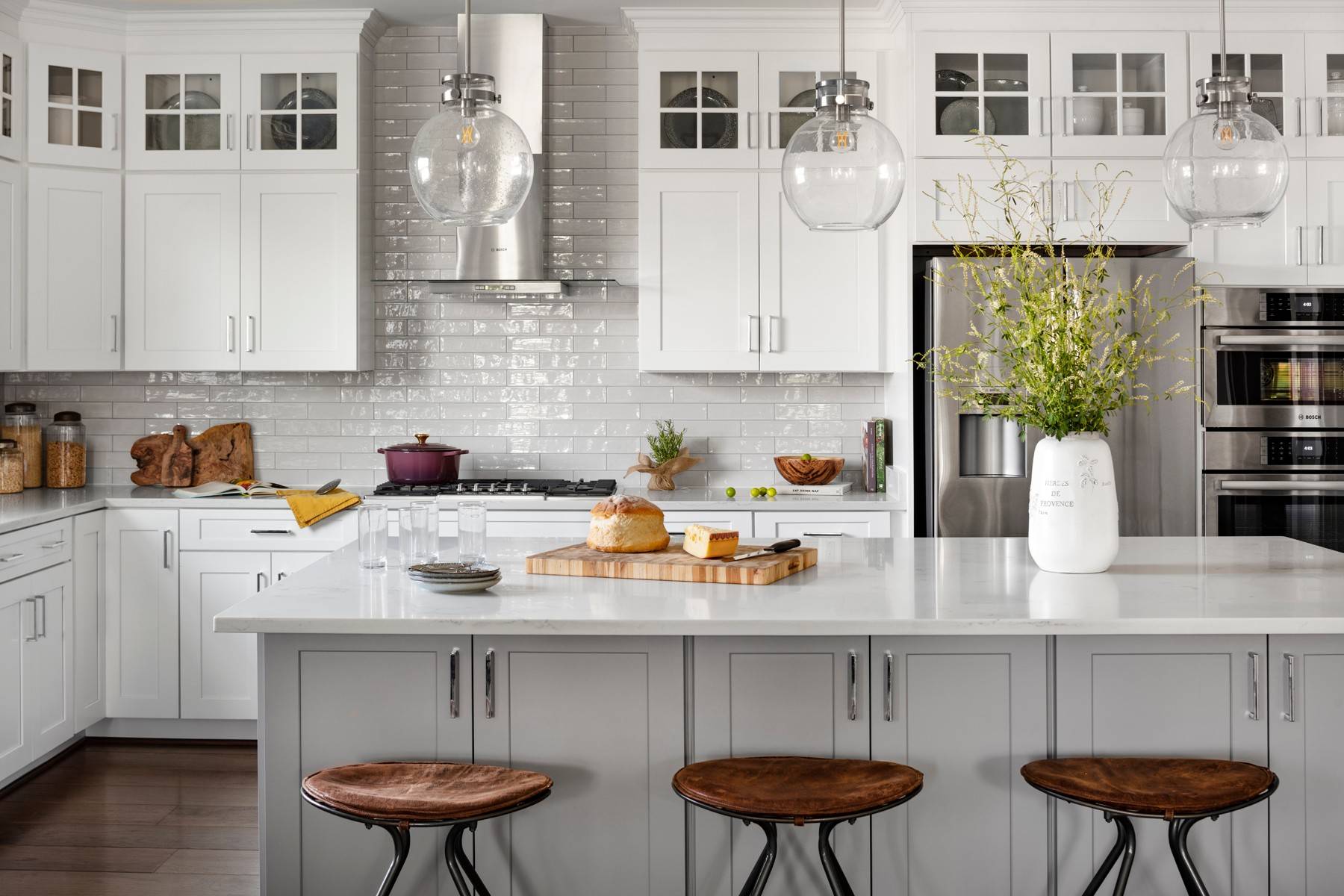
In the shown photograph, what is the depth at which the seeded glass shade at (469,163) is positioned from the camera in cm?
231

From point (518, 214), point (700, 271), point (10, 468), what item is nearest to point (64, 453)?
point (10, 468)

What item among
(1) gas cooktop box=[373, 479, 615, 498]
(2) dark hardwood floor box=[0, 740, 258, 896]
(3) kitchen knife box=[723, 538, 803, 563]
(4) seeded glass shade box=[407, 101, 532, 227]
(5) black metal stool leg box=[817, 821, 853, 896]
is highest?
(4) seeded glass shade box=[407, 101, 532, 227]

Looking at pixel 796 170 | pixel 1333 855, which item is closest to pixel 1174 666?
pixel 1333 855

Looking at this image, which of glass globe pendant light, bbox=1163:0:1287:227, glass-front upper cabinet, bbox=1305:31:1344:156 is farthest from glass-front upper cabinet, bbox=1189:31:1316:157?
glass globe pendant light, bbox=1163:0:1287:227

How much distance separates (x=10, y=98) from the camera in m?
4.57

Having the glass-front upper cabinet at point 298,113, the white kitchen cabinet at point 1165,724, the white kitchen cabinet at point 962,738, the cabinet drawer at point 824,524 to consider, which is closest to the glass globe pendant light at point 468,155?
the white kitchen cabinet at point 962,738

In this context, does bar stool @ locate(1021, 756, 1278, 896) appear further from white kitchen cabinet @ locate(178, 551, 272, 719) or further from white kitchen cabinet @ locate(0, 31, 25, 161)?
white kitchen cabinet @ locate(0, 31, 25, 161)

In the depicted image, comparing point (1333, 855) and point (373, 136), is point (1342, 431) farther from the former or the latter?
point (373, 136)

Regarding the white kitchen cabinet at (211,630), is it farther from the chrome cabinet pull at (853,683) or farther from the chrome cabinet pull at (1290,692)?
the chrome cabinet pull at (1290,692)

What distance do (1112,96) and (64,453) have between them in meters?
4.54

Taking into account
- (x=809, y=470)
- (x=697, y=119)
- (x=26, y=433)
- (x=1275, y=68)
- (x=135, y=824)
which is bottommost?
(x=135, y=824)

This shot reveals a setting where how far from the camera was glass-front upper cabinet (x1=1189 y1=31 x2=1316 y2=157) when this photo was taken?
4477 mm

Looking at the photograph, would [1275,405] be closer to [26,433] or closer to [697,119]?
[697,119]

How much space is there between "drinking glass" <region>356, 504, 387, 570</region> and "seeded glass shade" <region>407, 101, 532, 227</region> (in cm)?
84
